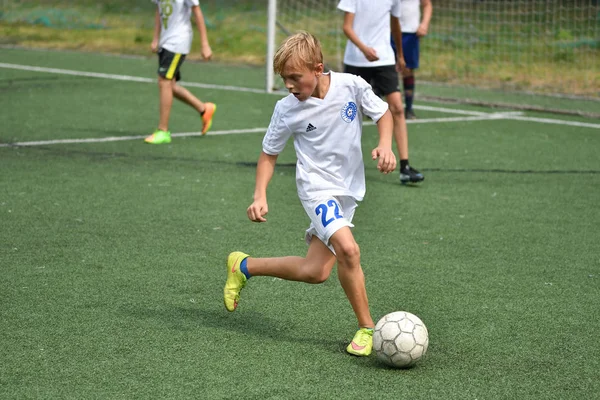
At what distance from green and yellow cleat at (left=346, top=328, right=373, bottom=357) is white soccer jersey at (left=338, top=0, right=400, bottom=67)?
449cm

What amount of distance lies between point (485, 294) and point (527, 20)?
11937 mm

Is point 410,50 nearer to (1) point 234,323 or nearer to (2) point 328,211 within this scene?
(1) point 234,323

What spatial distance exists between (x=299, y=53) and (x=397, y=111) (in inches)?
169

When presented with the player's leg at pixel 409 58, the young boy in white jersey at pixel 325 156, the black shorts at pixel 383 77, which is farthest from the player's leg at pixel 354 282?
the player's leg at pixel 409 58

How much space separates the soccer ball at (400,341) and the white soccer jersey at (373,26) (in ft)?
15.0

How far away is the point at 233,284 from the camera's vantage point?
A: 5000mm

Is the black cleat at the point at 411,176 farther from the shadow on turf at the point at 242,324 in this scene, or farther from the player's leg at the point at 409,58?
the player's leg at the point at 409,58

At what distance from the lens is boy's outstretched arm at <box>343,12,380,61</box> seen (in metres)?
8.46

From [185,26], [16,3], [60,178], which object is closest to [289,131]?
[60,178]

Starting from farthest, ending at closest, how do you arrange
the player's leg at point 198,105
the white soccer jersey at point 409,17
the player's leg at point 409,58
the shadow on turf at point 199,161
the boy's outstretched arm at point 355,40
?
the player's leg at point 409,58 → the white soccer jersey at point 409,17 → the player's leg at point 198,105 → the shadow on turf at point 199,161 → the boy's outstretched arm at point 355,40

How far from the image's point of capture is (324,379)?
4.21m

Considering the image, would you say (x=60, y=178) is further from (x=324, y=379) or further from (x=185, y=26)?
(x=324, y=379)

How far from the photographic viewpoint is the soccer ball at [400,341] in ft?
14.0

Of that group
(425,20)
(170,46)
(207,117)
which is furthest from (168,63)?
(425,20)
